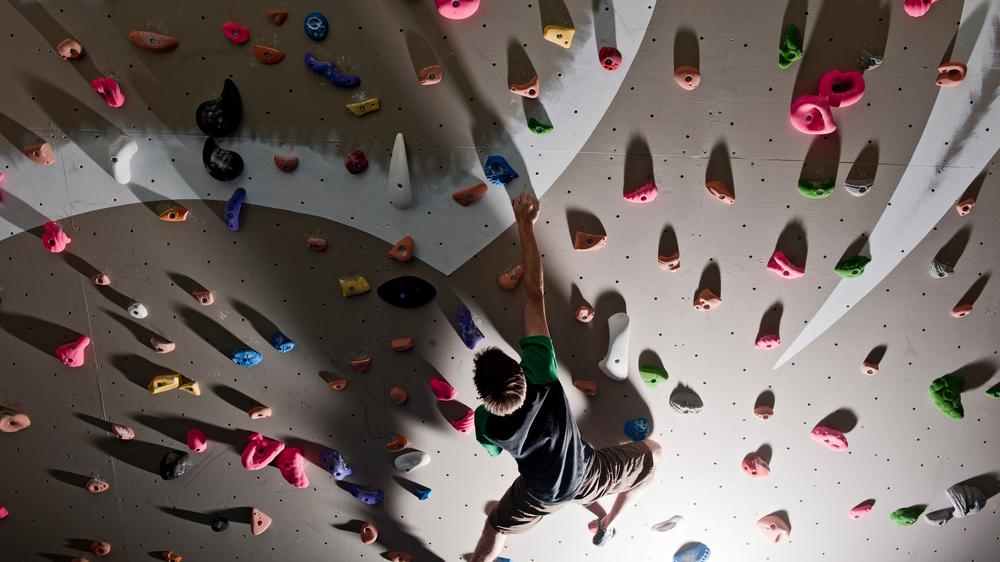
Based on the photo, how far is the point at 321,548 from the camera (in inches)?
107

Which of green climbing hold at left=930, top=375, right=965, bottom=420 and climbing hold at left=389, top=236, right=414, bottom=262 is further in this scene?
green climbing hold at left=930, top=375, right=965, bottom=420

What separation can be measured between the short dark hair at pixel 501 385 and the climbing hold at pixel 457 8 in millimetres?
1094

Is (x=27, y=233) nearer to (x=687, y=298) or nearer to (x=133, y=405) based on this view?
(x=133, y=405)

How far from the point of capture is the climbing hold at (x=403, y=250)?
7.51 feet

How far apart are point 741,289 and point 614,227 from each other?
509mm

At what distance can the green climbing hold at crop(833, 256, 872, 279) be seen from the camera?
229cm

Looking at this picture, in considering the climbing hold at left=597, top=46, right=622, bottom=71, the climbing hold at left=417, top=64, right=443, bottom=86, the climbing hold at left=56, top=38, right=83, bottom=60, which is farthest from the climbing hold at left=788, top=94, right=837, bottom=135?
the climbing hold at left=56, top=38, right=83, bottom=60

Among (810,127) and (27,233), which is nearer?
(810,127)

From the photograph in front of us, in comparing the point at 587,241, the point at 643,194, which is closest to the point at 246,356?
the point at 587,241

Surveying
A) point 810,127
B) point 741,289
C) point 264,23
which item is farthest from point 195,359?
point 810,127

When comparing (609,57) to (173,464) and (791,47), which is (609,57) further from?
(173,464)

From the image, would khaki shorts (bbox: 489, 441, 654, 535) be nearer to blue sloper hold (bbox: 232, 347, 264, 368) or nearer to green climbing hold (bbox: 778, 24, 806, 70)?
blue sloper hold (bbox: 232, 347, 264, 368)

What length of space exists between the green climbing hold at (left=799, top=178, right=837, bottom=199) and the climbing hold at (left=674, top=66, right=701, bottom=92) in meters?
0.50

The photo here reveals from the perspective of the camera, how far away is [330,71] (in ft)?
7.15
